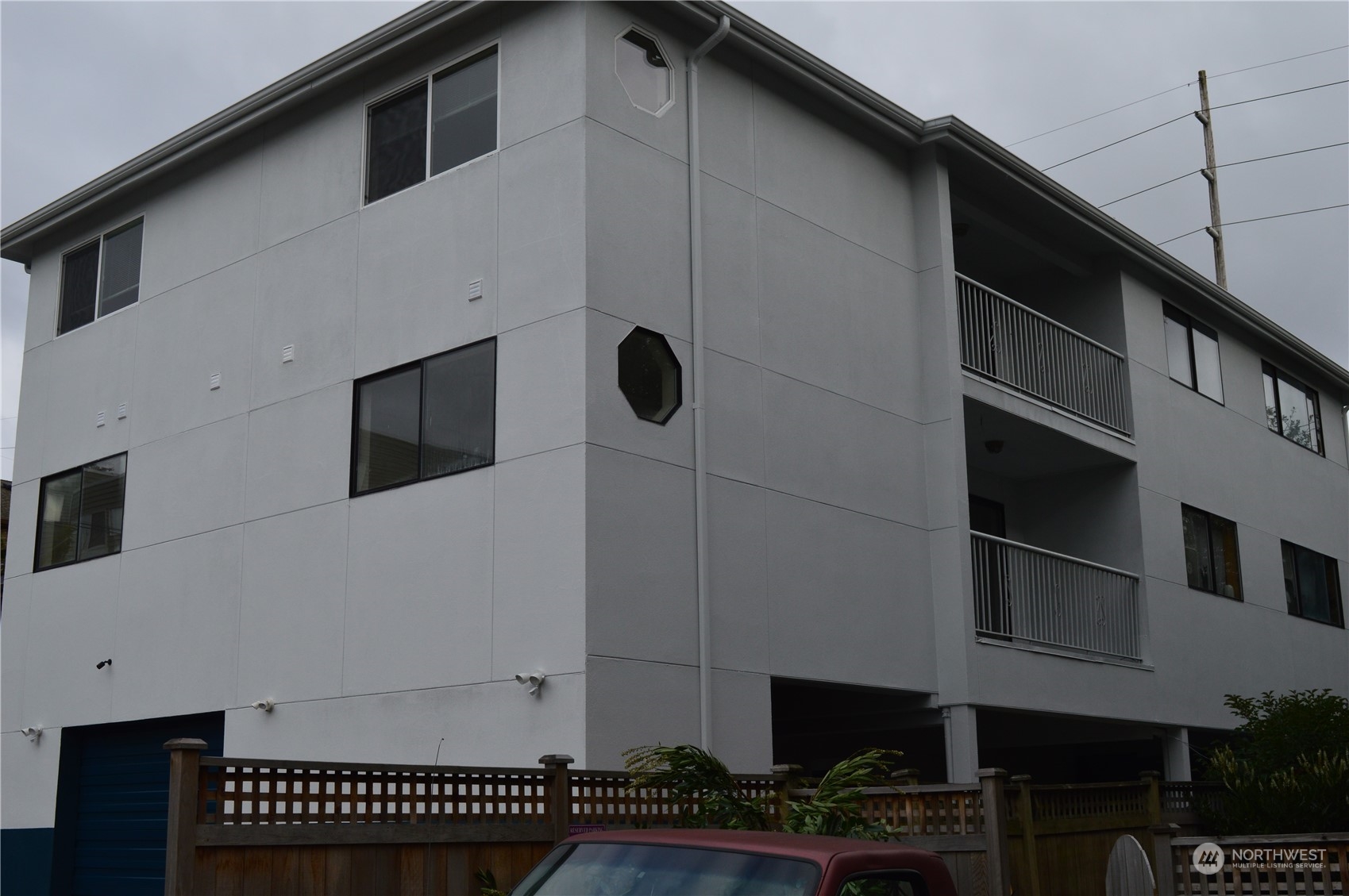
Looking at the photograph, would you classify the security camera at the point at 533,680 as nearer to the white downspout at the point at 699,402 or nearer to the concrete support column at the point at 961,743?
the white downspout at the point at 699,402

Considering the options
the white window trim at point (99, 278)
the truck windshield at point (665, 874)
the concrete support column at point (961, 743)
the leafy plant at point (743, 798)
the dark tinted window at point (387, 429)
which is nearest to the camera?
the truck windshield at point (665, 874)

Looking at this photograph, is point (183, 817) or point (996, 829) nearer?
point (183, 817)

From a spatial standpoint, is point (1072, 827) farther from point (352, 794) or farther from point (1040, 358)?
point (352, 794)

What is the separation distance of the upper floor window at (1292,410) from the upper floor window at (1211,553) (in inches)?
126

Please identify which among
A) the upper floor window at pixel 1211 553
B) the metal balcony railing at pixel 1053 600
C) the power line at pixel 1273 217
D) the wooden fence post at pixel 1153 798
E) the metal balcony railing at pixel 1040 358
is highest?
the power line at pixel 1273 217

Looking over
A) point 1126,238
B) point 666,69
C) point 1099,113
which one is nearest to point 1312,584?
point 1126,238

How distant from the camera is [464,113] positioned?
13500mm

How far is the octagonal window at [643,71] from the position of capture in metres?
12.9

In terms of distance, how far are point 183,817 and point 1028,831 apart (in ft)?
22.5

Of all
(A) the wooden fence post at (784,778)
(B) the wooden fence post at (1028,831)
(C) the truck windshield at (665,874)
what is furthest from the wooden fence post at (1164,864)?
(C) the truck windshield at (665,874)

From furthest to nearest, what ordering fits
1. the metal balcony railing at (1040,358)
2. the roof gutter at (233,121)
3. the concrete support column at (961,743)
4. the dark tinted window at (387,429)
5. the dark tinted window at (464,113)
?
the metal balcony railing at (1040,358)
the concrete support column at (961,743)
the roof gutter at (233,121)
the dark tinted window at (464,113)
the dark tinted window at (387,429)

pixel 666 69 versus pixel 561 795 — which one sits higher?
pixel 666 69

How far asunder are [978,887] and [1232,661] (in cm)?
1031
